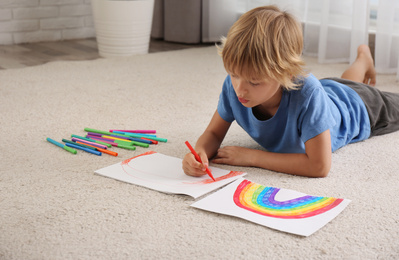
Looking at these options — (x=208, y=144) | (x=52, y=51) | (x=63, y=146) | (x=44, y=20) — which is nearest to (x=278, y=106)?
(x=208, y=144)

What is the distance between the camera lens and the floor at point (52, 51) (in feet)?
7.41

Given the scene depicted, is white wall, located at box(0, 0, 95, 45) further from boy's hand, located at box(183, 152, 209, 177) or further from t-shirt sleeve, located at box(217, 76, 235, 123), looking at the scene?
boy's hand, located at box(183, 152, 209, 177)

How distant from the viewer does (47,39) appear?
2738 millimetres

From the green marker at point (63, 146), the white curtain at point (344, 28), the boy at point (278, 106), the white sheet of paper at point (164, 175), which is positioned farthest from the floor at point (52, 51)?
the boy at point (278, 106)

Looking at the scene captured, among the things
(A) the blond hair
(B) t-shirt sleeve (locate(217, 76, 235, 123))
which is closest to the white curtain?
(B) t-shirt sleeve (locate(217, 76, 235, 123))

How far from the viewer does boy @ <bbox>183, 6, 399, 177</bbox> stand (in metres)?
0.96

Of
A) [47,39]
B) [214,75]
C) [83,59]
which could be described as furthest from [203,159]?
[47,39]

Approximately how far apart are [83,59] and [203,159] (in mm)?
1451

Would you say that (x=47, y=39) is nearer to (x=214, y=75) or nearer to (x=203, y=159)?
(x=214, y=75)

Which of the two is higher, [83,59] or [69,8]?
[69,8]

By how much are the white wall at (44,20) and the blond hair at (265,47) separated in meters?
1.92

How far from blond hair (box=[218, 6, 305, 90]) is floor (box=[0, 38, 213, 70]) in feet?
4.72

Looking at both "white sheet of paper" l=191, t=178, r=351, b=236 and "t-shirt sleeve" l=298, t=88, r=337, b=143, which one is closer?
"white sheet of paper" l=191, t=178, r=351, b=236

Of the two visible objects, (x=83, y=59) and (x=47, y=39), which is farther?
(x=47, y=39)
